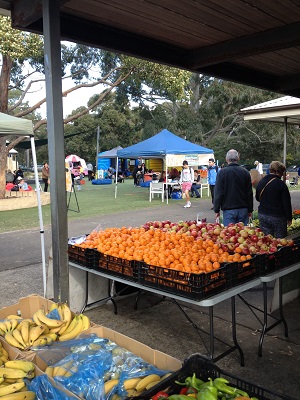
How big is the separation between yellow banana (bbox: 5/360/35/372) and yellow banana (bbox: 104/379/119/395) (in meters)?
0.54

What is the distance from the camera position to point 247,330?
4.18 metres

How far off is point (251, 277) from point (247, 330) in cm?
94

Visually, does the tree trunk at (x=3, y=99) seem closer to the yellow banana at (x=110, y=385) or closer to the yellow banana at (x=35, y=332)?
the yellow banana at (x=35, y=332)

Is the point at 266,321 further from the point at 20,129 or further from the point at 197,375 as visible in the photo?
the point at 20,129

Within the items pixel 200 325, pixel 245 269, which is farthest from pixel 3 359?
pixel 200 325

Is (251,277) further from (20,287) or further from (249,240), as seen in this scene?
(20,287)

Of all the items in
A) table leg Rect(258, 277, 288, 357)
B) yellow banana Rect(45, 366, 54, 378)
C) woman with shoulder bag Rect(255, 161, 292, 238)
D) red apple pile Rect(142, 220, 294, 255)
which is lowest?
table leg Rect(258, 277, 288, 357)

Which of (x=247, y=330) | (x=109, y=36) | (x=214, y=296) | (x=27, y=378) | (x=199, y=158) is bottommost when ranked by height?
(x=247, y=330)

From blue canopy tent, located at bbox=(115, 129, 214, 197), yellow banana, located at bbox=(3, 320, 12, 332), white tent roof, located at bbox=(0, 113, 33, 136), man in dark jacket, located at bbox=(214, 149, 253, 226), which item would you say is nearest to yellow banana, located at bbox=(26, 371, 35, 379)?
yellow banana, located at bbox=(3, 320, 12, 332)

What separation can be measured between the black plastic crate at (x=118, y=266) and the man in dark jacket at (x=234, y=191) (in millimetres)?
2591

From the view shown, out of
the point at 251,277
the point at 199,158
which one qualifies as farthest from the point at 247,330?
the point at 199,158

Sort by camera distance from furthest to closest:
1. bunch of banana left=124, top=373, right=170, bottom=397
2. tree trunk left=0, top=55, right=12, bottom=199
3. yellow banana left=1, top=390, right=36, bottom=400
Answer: tree trunk left=0, top=55, right=12, bottom=199 → bunch of banana left=124, top=373, right=170, bottom=397 → yellow banana left=1, top=390, right=36, bottom=400

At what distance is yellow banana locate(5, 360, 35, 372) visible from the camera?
242 centimetres

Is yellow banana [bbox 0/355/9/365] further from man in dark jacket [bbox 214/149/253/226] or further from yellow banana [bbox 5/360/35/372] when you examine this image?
man in dark jacket [bbox 214/149/253/226]
